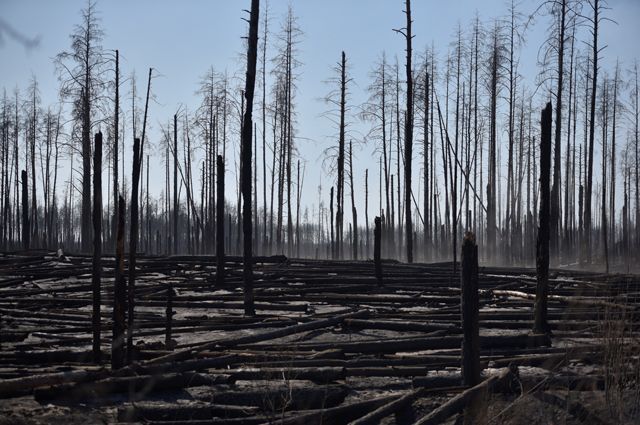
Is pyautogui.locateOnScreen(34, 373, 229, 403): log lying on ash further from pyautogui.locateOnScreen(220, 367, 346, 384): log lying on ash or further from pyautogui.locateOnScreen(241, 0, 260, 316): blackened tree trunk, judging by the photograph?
pyautogui.locateOnScreen(241, 0, 260, 316): blackened tree trunk

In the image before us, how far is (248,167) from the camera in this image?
10883 mm

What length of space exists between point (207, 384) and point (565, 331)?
14.7 ft

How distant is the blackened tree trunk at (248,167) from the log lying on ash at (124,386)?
3645mm

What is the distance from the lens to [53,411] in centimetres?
546

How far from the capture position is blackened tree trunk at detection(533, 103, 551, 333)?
25.6ft

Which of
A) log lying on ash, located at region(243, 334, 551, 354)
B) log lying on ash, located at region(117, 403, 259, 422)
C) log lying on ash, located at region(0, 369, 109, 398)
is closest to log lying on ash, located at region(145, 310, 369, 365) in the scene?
log lying on ash, located at region(243, 334, 551, 354)

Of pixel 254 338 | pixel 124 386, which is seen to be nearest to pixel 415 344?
pixel 254 338

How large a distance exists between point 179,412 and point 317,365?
1597mm

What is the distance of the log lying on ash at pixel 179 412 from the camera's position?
5238 millimetres

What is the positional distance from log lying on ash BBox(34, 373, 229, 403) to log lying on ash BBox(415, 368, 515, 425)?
214cm

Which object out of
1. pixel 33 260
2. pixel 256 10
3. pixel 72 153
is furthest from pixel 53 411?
pixel 72 153

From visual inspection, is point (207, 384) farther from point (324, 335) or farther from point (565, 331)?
point (565, 331)

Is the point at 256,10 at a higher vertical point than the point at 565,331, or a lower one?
higher

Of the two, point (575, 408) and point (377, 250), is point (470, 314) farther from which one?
point (377, 250)
